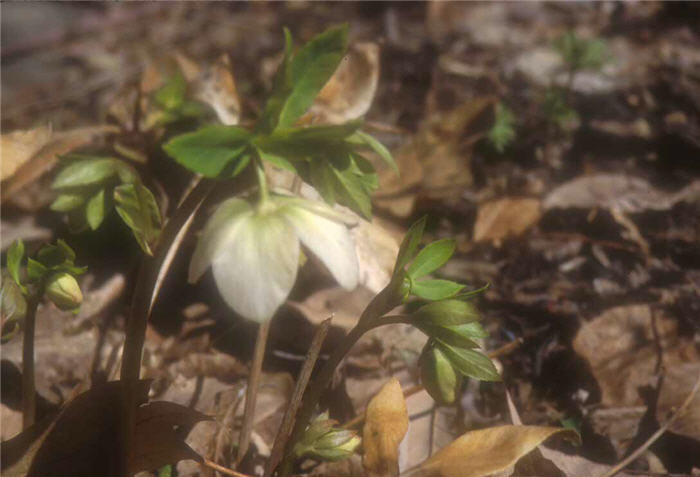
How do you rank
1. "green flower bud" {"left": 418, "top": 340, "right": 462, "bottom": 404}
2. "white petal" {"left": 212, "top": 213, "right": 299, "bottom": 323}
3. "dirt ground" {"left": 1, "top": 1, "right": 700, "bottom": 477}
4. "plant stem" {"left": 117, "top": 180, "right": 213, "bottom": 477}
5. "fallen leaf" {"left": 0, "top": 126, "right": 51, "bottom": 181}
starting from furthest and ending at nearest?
1. "fallen leaf" {"left": 0, "top": 126, "right": 51, "bottom": 181}
2. "dirt ground" {"left": 1, "top": 1, "right": 700, "bottom": 477}
3. "green flower bud" {"left": 418, "top": 340, "right": 462, "bottom": 404}
4. "plant stem" {"left": 117, "top": 180, "right": 213, "bottom": 477}
5. "white petal" {"left": 212, "top": 213, "right": 299, "bottom": 323}

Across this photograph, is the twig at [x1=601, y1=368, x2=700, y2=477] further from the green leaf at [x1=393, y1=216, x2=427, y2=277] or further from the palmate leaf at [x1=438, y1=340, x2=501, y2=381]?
the green leaf at [x1=393, y1=216, x2=427, y2=277]

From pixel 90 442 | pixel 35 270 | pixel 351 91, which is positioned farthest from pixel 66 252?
pixel 351 91

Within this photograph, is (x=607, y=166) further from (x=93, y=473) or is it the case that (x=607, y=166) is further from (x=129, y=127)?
(x=93, y=473)

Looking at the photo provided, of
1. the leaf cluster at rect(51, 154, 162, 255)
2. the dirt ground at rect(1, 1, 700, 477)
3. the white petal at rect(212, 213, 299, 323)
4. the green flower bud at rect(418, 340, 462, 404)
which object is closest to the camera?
the white petal at rect(212, 213, 299, 323)

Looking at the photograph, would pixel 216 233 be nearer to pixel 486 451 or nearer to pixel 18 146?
pixel 486 451

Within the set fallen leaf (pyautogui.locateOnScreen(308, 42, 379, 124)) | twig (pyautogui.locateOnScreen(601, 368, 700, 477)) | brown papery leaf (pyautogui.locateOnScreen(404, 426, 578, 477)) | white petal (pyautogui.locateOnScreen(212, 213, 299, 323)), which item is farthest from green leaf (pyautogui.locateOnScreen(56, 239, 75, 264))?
twig (pyautogui.locateOnScreen(601, 368, 700, 477))

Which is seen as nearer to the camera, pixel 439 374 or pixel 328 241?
pixel 328 241
